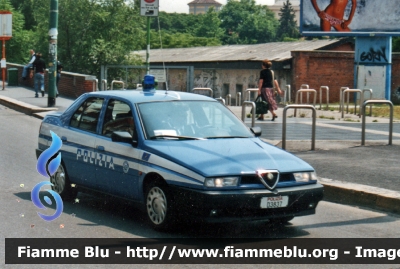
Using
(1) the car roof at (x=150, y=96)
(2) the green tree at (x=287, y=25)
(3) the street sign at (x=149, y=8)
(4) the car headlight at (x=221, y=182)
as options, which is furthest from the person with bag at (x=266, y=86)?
Answer: (2) the green tree at (x=287, y=25)

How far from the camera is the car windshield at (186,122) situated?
882cm

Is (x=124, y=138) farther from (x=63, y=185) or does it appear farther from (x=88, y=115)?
(x=63, y=185)

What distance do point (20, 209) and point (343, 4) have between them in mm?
28908

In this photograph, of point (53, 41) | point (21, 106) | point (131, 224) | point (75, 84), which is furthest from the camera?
point (75, 84)

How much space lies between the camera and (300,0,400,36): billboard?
36281 millimetres

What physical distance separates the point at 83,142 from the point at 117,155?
84 cm

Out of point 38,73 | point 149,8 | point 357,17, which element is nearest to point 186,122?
point 149,8

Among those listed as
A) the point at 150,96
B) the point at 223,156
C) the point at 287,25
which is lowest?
the point at 223,156

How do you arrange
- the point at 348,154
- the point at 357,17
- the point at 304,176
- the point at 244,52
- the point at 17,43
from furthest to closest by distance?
the point at 17,43, the point at 244,52, the point at 357,17, the point at 348,154, the point at 304,176

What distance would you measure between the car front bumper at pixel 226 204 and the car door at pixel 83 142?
1806 millimetres

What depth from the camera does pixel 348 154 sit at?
46.9ft

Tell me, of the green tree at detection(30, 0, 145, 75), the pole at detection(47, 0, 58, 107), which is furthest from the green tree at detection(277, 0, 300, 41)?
the pole at detection(47, 0, 58, 107)

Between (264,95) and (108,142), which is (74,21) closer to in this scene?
(264,95)

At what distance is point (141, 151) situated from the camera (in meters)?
8.59
